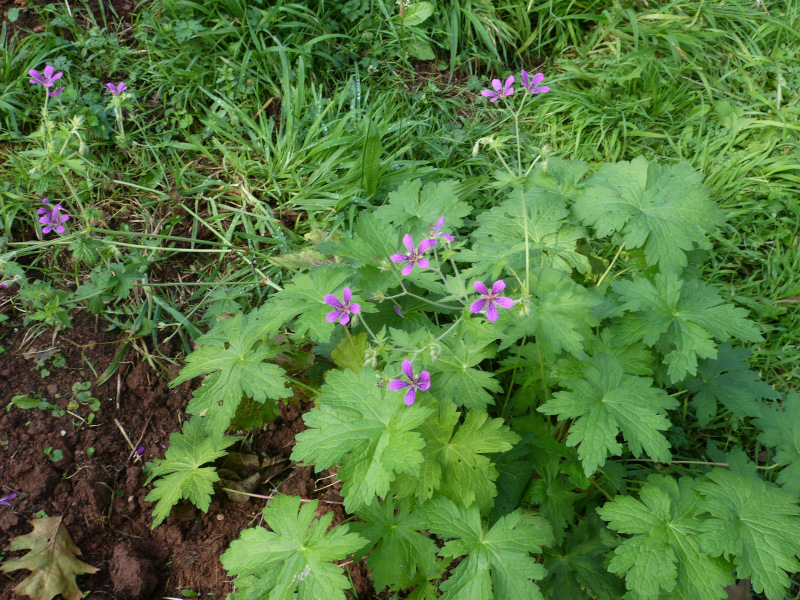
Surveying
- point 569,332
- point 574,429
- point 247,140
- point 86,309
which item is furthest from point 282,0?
point 574,429

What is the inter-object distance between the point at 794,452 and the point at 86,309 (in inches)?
122

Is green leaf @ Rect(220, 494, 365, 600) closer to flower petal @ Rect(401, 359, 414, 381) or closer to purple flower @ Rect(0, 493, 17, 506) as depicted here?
flower petal @ Rect(401, 359, 414, 381)

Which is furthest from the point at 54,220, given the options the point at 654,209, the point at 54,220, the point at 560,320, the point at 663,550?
the point at 663,550

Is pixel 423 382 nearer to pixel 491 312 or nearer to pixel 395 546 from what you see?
pixel 491 312

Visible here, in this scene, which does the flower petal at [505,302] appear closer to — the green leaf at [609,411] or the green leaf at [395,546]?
the green leaf at [609,411]

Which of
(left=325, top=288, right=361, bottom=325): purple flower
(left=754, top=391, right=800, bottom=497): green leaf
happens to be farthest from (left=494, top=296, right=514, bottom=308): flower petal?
(left=754, top=391, right=800, bottom=497): green leaf

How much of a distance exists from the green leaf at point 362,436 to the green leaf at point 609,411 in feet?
1.48

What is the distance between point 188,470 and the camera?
7.07 feet

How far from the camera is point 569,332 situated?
178 centimetres

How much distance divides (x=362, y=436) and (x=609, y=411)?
0.78 m

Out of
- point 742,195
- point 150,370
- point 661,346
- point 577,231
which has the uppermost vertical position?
point 577,231

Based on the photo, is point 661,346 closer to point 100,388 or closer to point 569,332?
point 569,332

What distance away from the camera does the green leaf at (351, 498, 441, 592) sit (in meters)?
1.80

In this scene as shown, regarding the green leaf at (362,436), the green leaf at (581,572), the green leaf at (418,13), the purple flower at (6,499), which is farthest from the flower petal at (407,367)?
the green leaf at (418,13)
